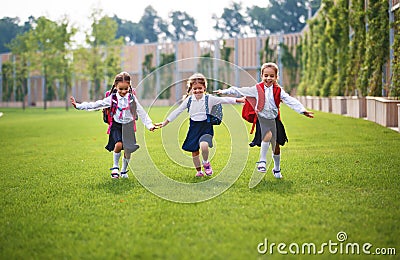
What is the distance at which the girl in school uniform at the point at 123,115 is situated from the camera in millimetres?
7020

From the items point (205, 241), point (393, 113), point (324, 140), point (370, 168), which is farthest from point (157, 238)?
point (393, 113)

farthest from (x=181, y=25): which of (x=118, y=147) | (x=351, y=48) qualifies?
(x=118, y=147)

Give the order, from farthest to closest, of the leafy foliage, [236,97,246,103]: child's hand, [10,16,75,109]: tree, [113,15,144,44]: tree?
[113,15,144,44]: tree < [10,16,75,109]: tree < the leafy foliage < [236,97,246,103]: child's hand

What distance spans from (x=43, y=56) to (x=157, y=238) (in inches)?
1595

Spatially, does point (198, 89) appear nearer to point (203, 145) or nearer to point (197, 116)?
point (197, 116)

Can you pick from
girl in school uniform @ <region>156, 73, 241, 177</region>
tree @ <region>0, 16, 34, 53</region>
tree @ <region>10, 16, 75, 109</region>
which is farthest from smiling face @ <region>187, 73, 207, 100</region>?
tree @ <region>0, 16, 34, 53</region>

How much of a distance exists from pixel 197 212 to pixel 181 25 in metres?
81.1

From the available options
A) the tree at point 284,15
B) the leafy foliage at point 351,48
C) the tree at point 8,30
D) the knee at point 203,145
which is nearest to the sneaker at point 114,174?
the knee at point 203,145

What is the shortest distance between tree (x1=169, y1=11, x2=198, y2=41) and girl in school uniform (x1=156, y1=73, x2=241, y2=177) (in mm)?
77879

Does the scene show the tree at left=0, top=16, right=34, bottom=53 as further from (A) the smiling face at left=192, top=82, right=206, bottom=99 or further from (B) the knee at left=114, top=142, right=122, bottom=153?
(A) the smiling face at left=192, top=82, right=206, bottom=99

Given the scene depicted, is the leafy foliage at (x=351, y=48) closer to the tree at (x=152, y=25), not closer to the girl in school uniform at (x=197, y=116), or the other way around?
the girl in school uniform at (x=197, y=116)

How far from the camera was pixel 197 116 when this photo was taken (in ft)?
22.9

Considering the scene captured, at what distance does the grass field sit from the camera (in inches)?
157

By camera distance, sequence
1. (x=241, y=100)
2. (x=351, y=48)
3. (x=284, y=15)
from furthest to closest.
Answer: (x=284, y=15)
(x=351, y=48)
(x=241, y=100)
